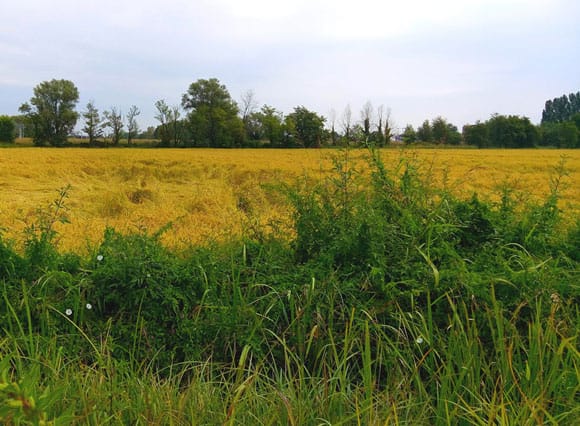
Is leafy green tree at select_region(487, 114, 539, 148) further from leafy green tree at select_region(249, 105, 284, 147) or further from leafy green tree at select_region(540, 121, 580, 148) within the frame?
leafy green tree at select_region(249, 105, 284, 147)

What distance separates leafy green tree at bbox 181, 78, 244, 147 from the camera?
184 ft

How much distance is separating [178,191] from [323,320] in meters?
11.8

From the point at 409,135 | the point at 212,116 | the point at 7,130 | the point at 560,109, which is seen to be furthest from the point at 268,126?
the point at 560,109

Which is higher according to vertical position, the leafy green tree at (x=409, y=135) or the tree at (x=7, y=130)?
the tree at (x=7, y=130)

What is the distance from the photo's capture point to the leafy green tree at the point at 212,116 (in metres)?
56.0

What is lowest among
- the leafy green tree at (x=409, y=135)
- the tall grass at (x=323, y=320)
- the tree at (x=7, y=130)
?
the tall grass at (x=323, y=320)

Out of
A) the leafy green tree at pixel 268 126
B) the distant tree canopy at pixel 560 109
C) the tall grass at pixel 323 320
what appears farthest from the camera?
the distant tree canopy at pixel 560 109

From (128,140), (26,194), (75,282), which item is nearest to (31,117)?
(128,140)

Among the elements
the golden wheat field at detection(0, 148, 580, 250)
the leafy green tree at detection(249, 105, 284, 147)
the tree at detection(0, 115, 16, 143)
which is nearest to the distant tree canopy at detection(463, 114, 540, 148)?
the leafy green tree at detection(249, 105, 284, 147)

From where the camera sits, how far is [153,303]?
2480mm

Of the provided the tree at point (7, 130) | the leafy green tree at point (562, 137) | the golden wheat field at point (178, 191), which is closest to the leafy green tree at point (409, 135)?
the golden wheat field at point (178, 191)

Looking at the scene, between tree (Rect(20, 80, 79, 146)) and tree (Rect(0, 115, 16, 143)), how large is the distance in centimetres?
461

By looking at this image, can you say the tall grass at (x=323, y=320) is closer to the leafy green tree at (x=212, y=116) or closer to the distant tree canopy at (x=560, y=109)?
the leafy green tree at (x=212, y=116)

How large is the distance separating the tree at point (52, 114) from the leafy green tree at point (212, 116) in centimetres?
1401
